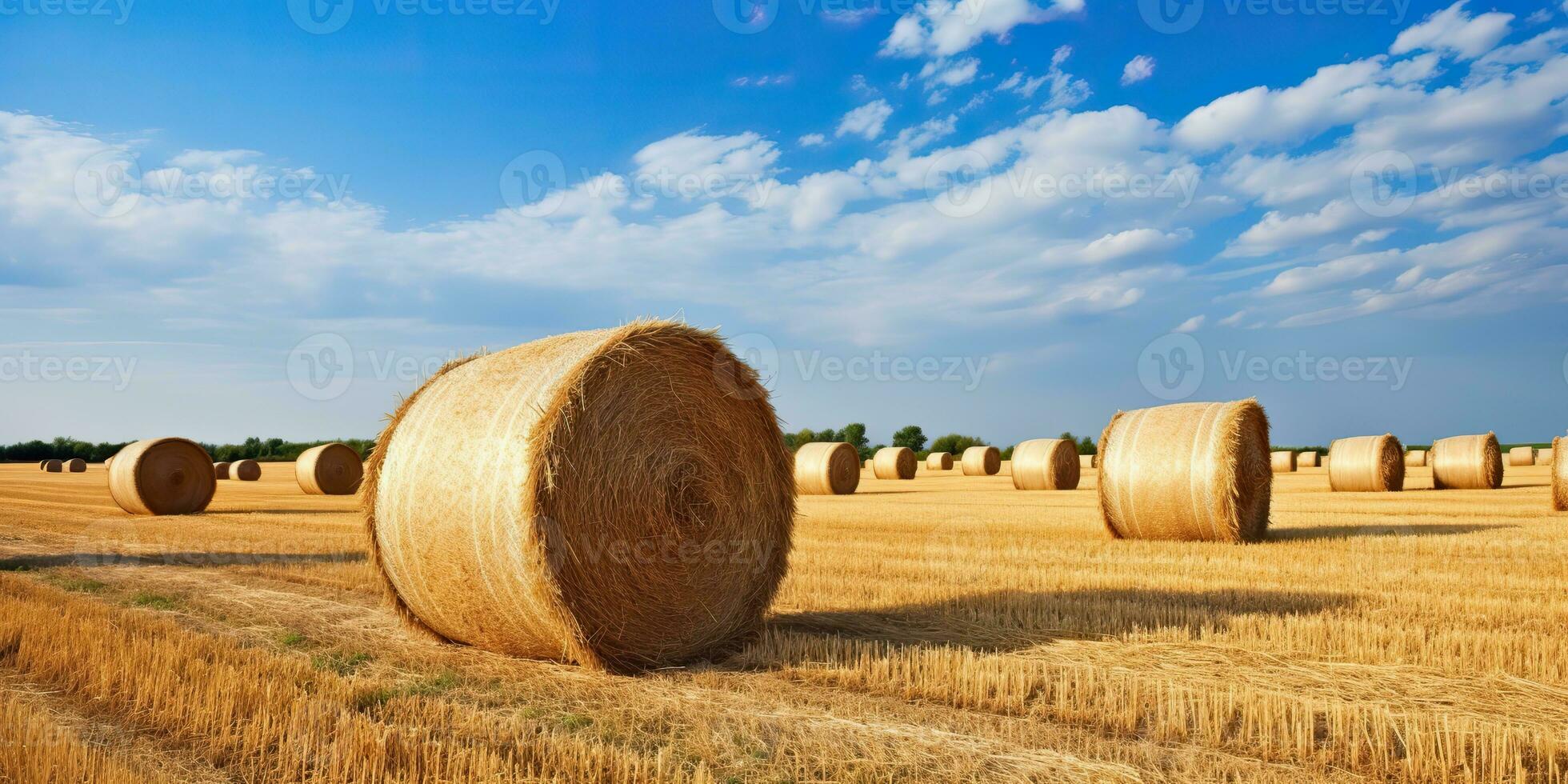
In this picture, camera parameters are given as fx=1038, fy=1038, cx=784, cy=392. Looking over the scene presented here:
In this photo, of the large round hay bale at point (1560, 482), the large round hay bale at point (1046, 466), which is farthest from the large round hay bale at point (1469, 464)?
the large round hay bale at point (1046, 466)

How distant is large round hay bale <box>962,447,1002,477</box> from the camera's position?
119 feet

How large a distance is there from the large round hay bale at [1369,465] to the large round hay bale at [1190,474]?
1187cm

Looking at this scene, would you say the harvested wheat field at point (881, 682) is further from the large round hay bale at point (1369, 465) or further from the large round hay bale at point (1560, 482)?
the large round hay bale at point (1369, 465)

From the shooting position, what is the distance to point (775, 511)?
684 centimetres

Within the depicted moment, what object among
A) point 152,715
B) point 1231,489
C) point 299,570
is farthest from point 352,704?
point 1231,489

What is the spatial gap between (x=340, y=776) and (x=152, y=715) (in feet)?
4.78

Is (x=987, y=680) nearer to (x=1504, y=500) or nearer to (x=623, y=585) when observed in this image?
(x=623, y=585)

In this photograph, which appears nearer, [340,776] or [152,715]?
[340,776]

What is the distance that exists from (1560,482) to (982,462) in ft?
68.8

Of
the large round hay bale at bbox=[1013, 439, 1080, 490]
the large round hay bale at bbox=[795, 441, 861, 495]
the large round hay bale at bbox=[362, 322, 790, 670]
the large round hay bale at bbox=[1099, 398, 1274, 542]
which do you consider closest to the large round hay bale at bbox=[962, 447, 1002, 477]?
the large round hay bale at bbox=[1013, 439, 1080, 490]

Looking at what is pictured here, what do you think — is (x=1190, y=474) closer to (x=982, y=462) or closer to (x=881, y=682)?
(x=881, y=682)

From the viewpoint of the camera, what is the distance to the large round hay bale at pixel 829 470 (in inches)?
964

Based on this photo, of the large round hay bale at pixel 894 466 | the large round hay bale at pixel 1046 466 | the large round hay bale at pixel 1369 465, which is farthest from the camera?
the large round hay bale at pixel 894 466

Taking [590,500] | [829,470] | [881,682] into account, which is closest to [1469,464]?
[829,470]
